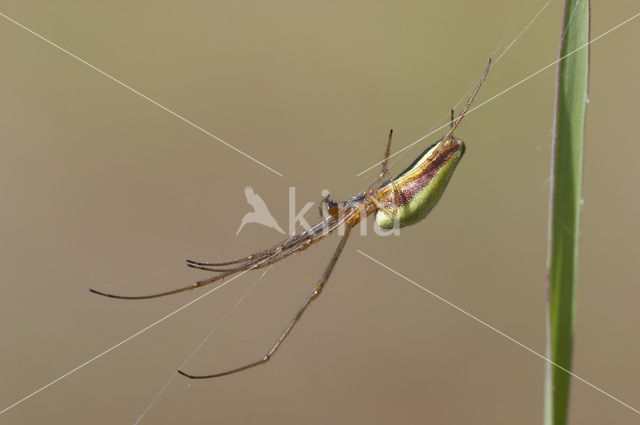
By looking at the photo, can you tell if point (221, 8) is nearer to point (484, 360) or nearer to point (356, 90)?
point (356, 90)

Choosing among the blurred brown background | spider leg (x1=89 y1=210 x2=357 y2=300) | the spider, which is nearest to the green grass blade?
the spider

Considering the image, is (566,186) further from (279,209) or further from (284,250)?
(279,209)

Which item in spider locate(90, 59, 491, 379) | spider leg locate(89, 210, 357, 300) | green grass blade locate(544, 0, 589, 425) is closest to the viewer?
green grass blade locate(544, 0, 589, 425)

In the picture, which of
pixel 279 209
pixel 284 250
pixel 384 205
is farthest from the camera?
pixel 279 209

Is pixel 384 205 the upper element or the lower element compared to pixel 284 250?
upper

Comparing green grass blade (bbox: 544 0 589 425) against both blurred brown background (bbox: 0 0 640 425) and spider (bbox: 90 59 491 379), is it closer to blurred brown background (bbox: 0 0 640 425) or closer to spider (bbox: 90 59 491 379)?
spider (bbox: 90 59 491 379)

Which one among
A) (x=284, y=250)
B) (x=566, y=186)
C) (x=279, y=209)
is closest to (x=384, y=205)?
(x=284, y=250)

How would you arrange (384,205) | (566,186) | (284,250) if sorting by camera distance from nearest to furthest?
(566,186) → (384,205) → (284,250)
